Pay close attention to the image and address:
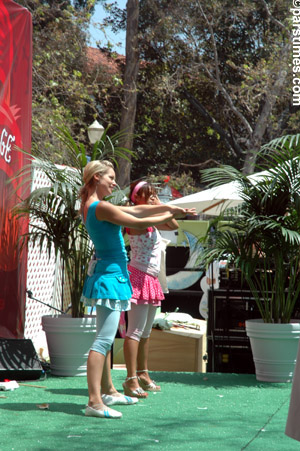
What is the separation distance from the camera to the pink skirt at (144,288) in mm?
5410

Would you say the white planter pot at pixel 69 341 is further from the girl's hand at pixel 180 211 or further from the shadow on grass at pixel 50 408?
the girl's hand at pixel 180 211

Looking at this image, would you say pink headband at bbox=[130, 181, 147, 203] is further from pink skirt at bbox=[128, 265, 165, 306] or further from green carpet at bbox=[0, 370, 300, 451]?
green carpet at bbox=[0, 370, 300, 451]

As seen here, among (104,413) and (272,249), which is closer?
(104,413)

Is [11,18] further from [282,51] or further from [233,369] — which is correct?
[282,51]

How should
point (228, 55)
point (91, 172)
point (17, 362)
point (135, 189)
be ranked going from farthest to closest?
point (228, 55) < point (17, 362) < point (135, 189) < point (91, 172)

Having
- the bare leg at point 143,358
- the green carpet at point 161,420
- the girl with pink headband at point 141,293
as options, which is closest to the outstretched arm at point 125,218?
the girl with pink headband at point 141,293

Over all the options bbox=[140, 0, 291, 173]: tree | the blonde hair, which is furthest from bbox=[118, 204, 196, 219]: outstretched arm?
bbox=[140, 0, 291, 173]: tree

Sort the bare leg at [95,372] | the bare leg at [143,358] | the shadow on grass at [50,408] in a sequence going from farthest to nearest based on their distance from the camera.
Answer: the bare leg at [143,358] → the shadow on grass at [50,408] → the bare leg at [95,372]

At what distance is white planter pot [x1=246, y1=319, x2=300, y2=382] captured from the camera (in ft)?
21.2

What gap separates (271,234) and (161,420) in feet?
7.78

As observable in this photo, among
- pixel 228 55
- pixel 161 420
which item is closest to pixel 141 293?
pixel 161 420

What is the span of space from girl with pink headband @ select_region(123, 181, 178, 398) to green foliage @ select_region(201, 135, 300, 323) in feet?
3.56

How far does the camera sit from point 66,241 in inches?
266

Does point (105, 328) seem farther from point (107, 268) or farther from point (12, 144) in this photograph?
point (12, 144)
